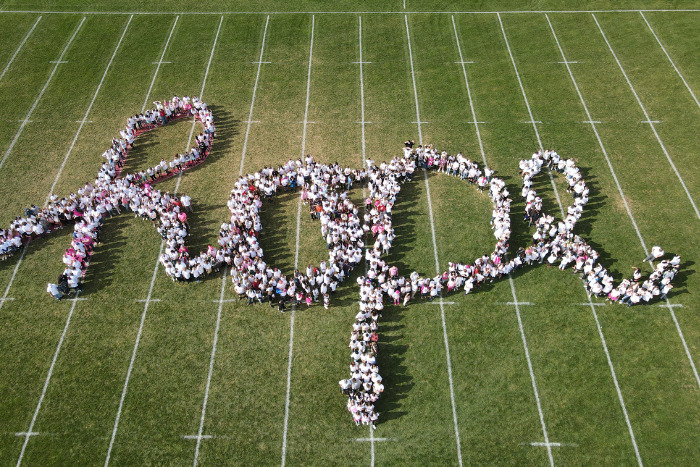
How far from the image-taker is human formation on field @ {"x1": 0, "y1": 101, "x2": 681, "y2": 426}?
21828 millimetres

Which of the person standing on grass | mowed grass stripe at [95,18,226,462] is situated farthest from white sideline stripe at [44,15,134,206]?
the person standing on grass

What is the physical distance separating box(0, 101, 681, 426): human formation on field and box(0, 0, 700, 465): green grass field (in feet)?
2.26

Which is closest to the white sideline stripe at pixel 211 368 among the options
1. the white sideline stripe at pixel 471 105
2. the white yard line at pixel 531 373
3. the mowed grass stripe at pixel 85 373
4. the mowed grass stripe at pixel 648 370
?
the mowed grass stripe at pixel 85 373

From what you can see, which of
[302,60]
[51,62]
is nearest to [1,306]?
[51,62]

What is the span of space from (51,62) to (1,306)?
20.4 meters

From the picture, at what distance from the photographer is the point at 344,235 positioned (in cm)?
2358

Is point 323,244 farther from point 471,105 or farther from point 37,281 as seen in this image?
point 471,105

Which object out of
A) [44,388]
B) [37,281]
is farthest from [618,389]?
[37,281]

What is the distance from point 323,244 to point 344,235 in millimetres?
1539

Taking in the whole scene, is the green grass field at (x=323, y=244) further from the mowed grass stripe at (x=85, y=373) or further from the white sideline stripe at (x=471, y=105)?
the white sideline stripe at (x=471, y=105)

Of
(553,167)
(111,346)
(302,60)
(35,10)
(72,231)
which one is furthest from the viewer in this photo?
(35,10)

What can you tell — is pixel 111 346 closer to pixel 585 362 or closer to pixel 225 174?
pixel 225 174

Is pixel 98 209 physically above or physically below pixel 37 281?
above

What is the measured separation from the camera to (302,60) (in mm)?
35281
